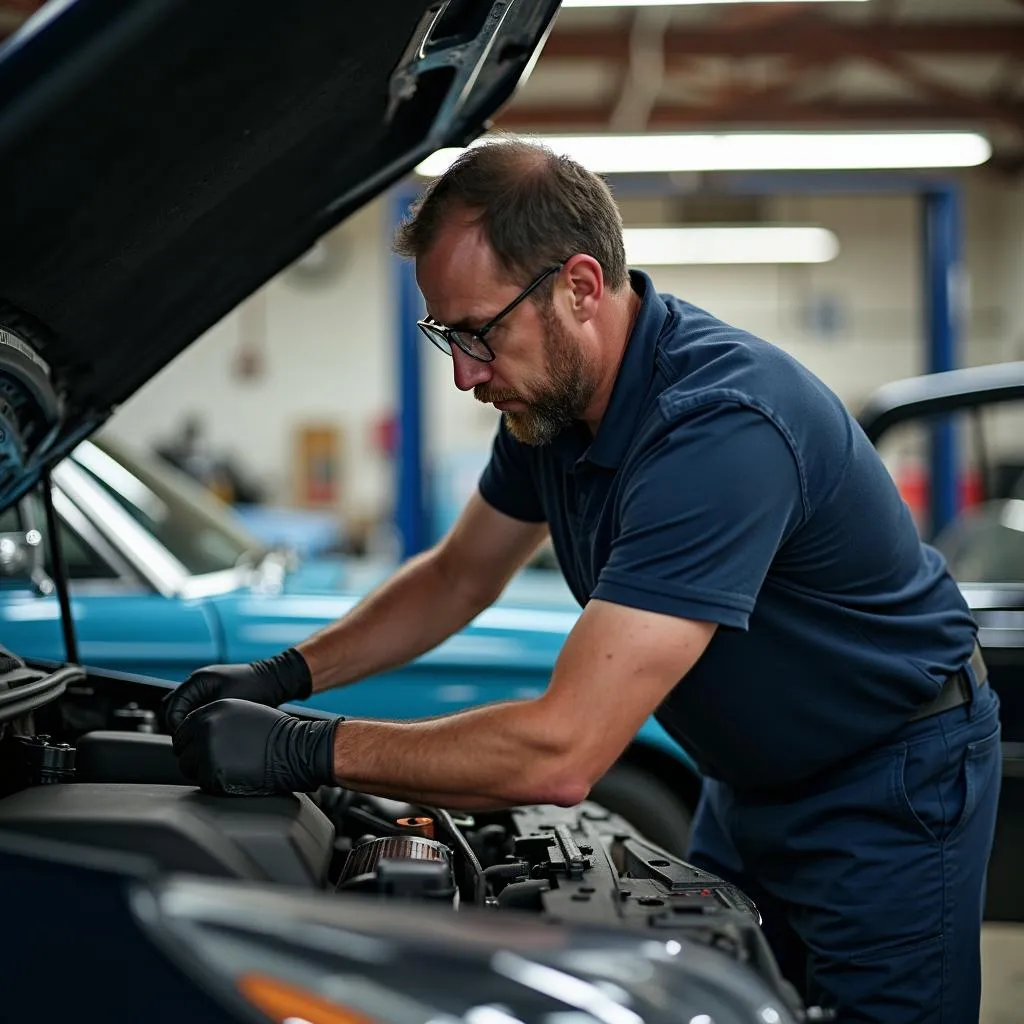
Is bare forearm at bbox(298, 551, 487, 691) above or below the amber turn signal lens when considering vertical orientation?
above

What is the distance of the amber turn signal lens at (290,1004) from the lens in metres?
1.06

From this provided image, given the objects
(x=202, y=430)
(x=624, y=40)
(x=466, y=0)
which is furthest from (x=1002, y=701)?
(x=202, y=430)

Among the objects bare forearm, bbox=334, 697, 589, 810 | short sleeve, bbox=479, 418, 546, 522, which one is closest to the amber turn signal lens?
bare forearm, bbox=334, 697, 589, 810

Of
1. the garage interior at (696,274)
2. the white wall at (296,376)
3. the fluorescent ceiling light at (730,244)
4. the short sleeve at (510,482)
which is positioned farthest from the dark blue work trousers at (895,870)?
the white wall at (296,376)

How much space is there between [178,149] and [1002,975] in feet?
9.71

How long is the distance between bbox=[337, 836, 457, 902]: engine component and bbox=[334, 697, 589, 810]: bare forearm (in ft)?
0.29

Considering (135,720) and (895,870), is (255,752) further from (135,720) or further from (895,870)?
(895,870)

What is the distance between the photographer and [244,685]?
193 centimetres

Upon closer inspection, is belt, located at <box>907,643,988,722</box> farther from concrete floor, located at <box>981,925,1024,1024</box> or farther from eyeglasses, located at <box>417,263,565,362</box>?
concrete floor, located at <box>981,925,1024,1024</box>

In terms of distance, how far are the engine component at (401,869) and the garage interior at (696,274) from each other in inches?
198

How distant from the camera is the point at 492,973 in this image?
42.9 inches

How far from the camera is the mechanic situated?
4.85 ft

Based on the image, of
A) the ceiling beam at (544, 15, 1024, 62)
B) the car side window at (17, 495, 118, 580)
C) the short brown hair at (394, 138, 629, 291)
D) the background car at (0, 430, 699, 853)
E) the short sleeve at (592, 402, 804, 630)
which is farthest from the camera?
the ceiling beam at (544, 15, 1024, 62)

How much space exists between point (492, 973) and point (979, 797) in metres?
1.04
